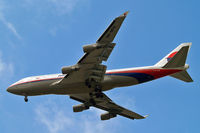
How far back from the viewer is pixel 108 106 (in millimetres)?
42562

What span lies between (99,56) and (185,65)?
29.3ft

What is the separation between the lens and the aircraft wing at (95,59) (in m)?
30.1

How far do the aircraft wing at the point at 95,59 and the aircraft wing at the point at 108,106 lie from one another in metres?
5.43

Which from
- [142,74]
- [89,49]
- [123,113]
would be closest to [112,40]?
[89,49]

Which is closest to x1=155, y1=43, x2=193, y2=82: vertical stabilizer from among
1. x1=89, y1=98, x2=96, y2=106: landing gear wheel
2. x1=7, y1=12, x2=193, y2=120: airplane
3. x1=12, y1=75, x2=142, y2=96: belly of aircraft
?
x1=7, y1=12, x2=193, y2=120: airplane

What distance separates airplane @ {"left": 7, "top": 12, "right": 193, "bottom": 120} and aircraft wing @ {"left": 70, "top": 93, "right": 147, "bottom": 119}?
564 mm

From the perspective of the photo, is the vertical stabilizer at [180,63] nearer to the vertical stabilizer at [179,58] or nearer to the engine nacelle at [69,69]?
the vertical stabilizer at [179,58]

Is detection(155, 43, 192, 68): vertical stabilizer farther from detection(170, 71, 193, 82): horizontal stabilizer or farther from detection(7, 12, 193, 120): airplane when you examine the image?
detection(170, 71, 193, 82): horizontal stabilizer

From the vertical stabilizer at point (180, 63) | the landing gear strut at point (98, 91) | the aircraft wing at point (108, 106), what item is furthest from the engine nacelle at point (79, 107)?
the vertical stabilizer at point (180, 63)

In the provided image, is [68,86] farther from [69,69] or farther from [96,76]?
[96,76]

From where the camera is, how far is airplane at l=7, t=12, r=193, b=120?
109 feet

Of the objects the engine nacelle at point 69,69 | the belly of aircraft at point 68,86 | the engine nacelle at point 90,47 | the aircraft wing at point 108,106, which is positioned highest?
the engine nacelle at point 90,47

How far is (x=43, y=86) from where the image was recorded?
38.0 metres

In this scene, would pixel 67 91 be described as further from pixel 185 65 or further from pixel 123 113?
pixel 185 65
